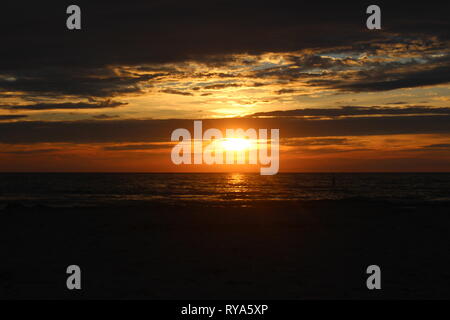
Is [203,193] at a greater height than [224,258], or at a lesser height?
greater

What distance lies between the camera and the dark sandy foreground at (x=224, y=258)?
10094mm

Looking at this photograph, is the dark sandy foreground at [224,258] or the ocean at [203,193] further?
the ocean at [203,193]

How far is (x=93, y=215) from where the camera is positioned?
2650cm

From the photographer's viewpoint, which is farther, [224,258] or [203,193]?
[203,193]

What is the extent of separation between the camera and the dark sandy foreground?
10094mm

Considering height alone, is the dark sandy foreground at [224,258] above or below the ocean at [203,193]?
below

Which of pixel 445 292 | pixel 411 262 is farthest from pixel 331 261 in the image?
pixel 445 292

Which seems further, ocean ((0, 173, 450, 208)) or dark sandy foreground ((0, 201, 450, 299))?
ocean ((0, 173, 450, 208))

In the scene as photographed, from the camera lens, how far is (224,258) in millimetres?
13477
